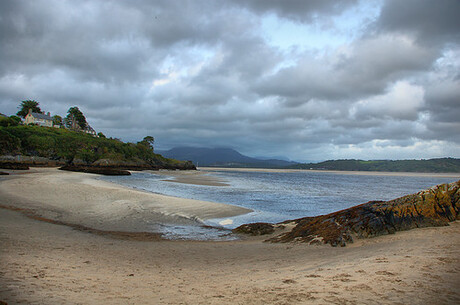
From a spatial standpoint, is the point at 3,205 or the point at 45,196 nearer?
the point at 3,205

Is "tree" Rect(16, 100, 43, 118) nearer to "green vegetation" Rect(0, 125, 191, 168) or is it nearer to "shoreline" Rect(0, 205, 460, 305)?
"green vegetation" Rect(0, 125, 191, 168)

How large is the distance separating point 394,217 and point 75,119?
148m

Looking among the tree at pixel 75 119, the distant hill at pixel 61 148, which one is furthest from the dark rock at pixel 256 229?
the tree at pixel 75 119

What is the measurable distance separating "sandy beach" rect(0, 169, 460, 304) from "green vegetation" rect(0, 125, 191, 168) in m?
70.3

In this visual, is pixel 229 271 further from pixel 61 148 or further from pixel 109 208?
pixel 61 148

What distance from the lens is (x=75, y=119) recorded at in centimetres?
12875

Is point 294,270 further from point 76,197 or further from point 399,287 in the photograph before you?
point 76,197

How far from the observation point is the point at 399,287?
4.34m

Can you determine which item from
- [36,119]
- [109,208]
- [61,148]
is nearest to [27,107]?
[36,119]

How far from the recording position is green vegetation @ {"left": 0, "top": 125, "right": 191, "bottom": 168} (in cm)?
6581

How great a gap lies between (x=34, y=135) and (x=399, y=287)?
90096 millimetres

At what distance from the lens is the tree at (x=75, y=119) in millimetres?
127488

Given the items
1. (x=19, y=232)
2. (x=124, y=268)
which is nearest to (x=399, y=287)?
(x=124, y=268)

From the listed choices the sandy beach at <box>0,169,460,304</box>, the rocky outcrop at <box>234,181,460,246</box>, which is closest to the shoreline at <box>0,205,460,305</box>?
the sandy beach at <box>0,169,460,304</box>
